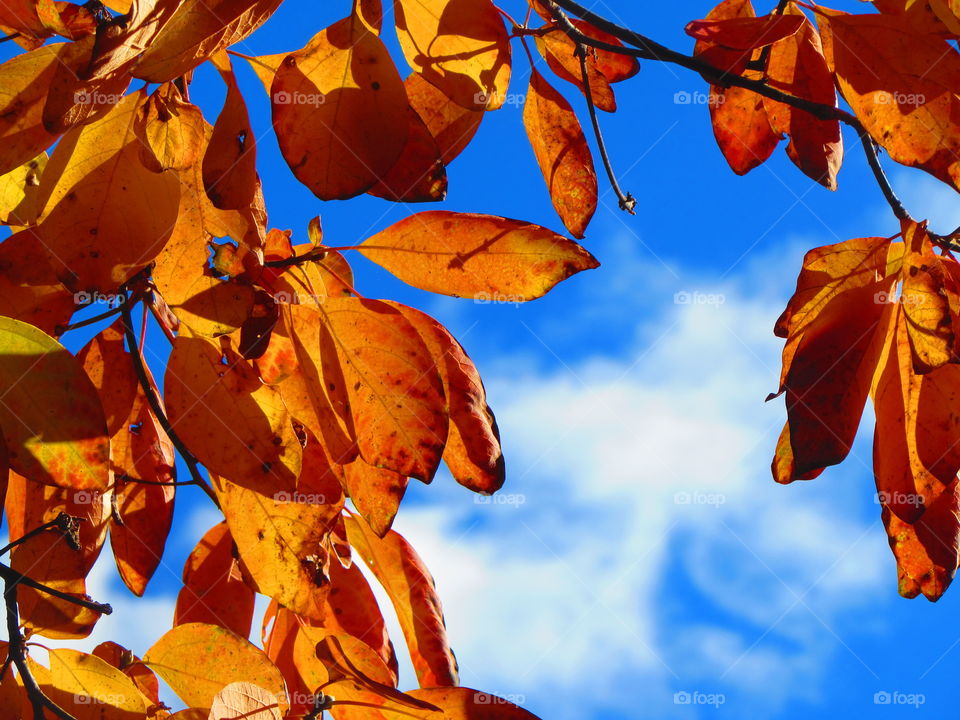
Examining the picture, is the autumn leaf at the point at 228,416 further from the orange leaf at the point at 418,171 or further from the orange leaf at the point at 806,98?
the orange leaf at the point at 806,98

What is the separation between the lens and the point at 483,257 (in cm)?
72

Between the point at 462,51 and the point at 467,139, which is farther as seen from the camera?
the point at 467,139

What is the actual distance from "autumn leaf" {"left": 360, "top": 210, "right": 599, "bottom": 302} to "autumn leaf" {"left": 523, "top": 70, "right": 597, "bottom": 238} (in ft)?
0.44

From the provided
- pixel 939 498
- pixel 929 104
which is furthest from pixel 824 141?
pixel 939 498

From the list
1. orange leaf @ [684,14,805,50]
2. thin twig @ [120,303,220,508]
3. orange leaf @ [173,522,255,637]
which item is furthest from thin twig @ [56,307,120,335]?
orange leaf @ [684,14,805,50]

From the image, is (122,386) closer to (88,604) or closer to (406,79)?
(88,604)

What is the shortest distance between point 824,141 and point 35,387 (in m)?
0.77

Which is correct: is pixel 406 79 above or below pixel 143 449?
above

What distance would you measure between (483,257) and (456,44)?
6.7 inches

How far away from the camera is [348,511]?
98 cm

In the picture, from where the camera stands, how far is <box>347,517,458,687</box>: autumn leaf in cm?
91

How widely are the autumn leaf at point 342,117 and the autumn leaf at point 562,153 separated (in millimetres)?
266

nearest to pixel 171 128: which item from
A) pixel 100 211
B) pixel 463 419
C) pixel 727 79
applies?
pixel 100 211

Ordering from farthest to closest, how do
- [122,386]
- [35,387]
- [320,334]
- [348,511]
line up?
[348,511], [122,386], [320,334], [35,387]
